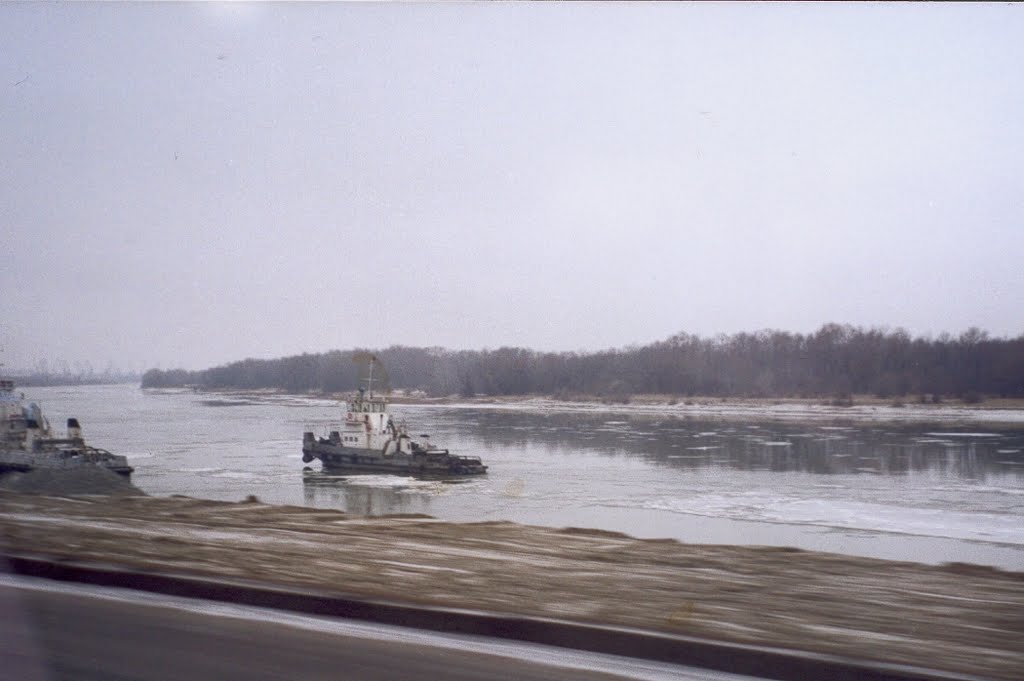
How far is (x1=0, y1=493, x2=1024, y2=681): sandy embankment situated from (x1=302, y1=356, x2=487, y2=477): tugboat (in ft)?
73.5

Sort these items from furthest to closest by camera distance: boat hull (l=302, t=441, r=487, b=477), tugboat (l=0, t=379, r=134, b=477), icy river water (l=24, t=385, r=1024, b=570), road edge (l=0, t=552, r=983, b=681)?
boat hull (l=302, t=441, r=487, b=477) < tugboat (l=0, t=379, r=134, b=477) < icy river water (l=24, t=385, r=1024, b=570) < road edge (l=0, t=552, r=983, b=681)

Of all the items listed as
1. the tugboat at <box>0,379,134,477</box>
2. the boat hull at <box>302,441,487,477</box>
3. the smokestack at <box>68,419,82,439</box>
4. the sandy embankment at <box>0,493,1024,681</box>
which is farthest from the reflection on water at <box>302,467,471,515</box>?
the sandy embankment at <box>0,493,1024,681</box>

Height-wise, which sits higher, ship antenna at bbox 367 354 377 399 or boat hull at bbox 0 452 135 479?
ship antenna at bbox 367 354 377 399

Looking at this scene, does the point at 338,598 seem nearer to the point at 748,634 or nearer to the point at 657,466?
the point at 748,634

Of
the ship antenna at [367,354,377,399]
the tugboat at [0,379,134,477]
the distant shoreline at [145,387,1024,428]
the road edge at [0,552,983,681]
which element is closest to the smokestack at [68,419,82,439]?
the tugboat at [0,379,134,477]

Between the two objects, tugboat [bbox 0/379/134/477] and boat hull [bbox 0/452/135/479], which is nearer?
boat hull [bbox 0/452/135/479]

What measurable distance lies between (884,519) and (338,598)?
16249 mm

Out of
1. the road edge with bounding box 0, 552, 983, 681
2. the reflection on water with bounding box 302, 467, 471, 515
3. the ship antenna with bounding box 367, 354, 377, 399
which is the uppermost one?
the ship antenna with bounding box 367, 354, 377, 399

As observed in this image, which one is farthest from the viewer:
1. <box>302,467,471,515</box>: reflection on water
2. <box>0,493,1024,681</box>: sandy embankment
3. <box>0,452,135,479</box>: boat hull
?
<box>302,467,471,515</box>: reflection on water

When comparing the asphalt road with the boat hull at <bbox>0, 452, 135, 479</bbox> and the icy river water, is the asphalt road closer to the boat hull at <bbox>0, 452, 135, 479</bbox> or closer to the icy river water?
the icy river water

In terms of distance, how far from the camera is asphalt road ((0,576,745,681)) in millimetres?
4512

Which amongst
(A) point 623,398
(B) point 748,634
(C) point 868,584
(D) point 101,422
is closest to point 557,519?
(C) point 868,584

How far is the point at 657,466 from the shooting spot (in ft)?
97.5

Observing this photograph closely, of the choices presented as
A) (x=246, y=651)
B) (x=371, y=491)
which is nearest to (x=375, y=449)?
(x=371, y=491)
